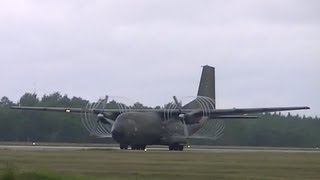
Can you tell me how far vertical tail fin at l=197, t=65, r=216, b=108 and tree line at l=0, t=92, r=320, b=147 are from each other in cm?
742

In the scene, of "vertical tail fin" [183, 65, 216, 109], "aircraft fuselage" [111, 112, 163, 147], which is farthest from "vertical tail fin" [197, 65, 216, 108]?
"aircraft fuselage" [111, 112, 163, 147]

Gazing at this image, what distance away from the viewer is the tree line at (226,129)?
113 m

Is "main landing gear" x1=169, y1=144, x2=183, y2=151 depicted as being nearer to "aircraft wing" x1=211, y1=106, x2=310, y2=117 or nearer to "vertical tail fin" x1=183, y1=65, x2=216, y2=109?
"aircraft wing" x1=211, y1=106, x2=310, y2=117

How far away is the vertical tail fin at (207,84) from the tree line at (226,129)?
7.42 metres

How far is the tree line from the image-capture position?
11325 centimetres

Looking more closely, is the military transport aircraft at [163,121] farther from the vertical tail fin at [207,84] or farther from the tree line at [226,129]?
the tree line at [226,129]

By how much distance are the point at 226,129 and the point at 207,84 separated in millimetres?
15761

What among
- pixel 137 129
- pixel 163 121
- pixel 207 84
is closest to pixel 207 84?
pixel 207 84

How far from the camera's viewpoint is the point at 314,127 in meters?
113

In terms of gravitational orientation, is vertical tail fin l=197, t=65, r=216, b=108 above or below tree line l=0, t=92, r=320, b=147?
above

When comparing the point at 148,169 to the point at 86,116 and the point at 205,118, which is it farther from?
the point at 86,116

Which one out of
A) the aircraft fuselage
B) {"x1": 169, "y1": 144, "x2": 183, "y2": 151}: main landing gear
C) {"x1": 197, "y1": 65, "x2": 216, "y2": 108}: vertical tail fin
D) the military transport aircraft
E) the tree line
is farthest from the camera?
the tree line

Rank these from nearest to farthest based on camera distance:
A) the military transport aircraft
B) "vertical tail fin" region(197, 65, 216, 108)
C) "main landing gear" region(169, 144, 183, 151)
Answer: the military transport aircraft, "main landing gear" region(169, 144, 183, 151), "vertical tail fin" region(197, 65, 216, 108)

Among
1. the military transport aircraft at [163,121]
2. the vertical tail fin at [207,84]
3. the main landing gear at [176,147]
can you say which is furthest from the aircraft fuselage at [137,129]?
the vertical tail fin at [207,84]
